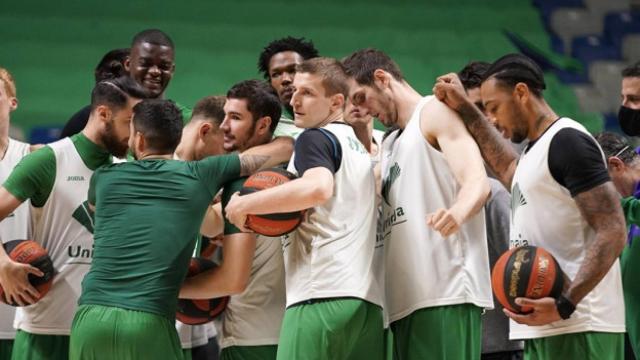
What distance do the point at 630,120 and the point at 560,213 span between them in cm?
234

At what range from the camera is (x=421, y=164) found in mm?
5027

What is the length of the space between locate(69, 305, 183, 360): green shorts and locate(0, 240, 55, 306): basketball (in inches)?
30.9

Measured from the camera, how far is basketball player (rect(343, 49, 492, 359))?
479cm

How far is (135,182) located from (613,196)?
2.49m

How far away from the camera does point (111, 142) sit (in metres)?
5.96

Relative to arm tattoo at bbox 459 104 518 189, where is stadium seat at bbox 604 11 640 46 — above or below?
above

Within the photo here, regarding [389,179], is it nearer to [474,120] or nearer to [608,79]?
[474,120]

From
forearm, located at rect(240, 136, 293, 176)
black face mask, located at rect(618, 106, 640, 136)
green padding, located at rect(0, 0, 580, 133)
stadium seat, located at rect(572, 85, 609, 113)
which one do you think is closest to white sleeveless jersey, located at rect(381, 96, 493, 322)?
forearm, located at rect(240, 136, 293, 176)

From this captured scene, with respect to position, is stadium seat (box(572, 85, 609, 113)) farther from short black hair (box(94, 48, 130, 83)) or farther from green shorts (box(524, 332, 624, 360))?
green shorts (box(524, 332, 624, 360))

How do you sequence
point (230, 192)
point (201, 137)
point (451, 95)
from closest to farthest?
point (451, 95) < point (230, 192) < point (201, 137)

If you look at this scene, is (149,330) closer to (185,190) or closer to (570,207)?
(185,190)

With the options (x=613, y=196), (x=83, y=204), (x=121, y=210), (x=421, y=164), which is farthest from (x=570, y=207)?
(x=83, y=204)

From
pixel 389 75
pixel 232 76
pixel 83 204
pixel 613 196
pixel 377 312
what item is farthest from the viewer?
pixel 232 76

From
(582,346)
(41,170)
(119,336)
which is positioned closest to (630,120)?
(582,346)
